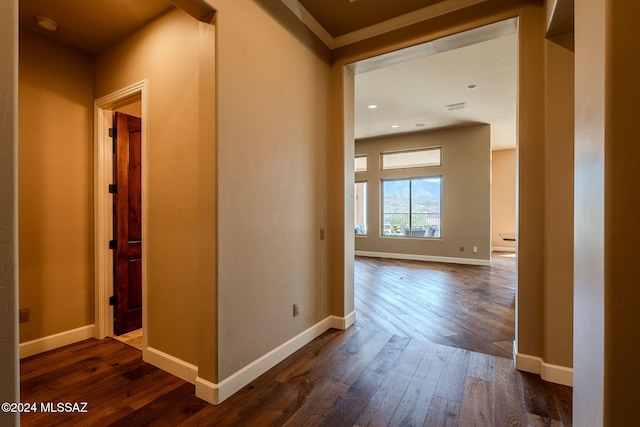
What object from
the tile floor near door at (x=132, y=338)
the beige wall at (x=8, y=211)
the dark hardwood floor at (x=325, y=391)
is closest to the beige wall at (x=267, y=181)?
the dark hardwood floor at (x=325, y=391)

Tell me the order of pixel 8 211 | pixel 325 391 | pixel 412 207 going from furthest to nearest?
pixel 412 207, pixel 325 391, pixel 8 211

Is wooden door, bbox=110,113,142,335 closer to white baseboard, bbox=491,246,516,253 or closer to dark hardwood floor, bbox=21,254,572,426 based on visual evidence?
dark hardwood floor, bbox=21,254,572,426

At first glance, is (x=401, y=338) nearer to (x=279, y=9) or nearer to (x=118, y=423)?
(x=118, y=423)

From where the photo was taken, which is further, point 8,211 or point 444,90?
point 444,90

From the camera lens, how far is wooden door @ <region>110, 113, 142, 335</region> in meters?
3.02

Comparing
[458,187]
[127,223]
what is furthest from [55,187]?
[458,187]

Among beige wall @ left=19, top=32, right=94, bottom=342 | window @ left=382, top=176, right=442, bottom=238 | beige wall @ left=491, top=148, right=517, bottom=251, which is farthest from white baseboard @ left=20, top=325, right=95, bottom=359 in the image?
beige wall @ left=491, top=148, right=517, bottom=251

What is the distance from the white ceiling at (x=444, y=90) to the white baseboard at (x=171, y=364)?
370 centimetres

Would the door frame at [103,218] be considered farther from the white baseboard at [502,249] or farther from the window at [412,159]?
the white baseboard at [502,249]

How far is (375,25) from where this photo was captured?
2861 millimetres

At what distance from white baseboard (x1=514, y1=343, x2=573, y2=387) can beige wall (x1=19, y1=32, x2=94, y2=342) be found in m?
4.00

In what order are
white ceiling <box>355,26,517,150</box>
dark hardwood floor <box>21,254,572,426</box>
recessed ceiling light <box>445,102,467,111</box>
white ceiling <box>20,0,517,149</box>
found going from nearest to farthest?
dark hardwood floor <box>21,254,572,426</box>, white ceiling <box>20,0,517,149</box>, white ceiling <box>355,26,517,150</box>, recessed ceiling light <box>445,102,467,111</box>

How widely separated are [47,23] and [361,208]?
7.41 metres

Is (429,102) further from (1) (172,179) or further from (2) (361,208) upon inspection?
(1) (172,179)
